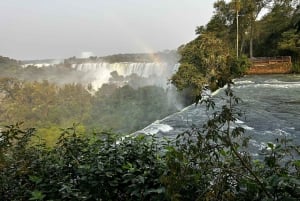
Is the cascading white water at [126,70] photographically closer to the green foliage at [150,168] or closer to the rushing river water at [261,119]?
the rushing river water at [261,119]

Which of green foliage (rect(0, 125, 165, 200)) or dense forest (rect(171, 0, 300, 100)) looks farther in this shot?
dense forest (rect(171, 0, 300, 100))

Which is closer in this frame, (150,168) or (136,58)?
(150,168)

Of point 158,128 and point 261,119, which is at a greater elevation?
point 158,128

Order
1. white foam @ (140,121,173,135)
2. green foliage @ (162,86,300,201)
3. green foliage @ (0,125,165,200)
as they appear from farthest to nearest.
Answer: white foam @ (140,121,173,135) < green foliage @ (0,125,165,200) < green foliage @ (162,86,300,201)

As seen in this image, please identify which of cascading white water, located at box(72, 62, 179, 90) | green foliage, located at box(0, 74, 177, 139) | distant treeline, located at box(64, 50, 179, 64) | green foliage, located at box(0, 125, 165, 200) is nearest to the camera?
green foliage, located at box(0, 125, 165, 200)

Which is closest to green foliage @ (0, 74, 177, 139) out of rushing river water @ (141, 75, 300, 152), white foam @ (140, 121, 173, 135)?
rushing river water @ (141, 75, 300, 152)

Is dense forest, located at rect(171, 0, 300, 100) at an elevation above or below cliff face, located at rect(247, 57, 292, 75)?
above

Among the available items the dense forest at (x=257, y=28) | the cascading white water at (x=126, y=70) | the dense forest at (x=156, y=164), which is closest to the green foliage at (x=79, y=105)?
the cascading white water at (x=126, y=70)

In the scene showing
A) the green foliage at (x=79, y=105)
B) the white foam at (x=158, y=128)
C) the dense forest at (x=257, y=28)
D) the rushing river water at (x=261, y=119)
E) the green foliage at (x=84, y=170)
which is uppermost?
the dense forest at (x=257, y=28)

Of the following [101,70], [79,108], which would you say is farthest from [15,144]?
[101,70]

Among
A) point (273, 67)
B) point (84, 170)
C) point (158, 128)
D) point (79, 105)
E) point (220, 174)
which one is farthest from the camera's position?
point (79, 105)

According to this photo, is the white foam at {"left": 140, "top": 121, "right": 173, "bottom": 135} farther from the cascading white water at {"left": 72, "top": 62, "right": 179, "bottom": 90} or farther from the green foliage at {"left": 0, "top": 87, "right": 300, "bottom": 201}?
the cascading white water at {"left": 72, "top": 62, "right": 179, "bottom": 90}

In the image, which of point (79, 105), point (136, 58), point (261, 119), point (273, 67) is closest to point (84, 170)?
point (261, 119)

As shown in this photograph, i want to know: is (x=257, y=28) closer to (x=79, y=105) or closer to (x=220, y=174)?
(x=79, y=105)
